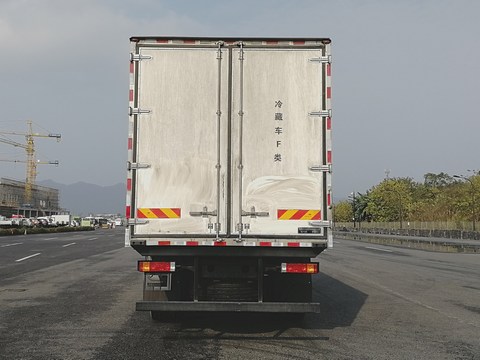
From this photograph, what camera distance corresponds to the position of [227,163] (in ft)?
20.5

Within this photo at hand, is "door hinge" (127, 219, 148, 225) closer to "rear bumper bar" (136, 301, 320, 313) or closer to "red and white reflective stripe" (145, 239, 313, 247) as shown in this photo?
"red and white reflective stripe" (145, 239, 313, 247)

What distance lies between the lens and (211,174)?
20.4 ft

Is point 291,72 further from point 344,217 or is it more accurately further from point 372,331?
point 344,217

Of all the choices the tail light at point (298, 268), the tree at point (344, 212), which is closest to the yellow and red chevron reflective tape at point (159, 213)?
the tail light at point (298, 268)

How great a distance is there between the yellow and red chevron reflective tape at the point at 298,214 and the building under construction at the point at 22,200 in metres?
139

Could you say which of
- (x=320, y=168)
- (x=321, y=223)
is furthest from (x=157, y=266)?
(x=320, y=168)

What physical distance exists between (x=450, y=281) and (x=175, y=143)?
10772mm

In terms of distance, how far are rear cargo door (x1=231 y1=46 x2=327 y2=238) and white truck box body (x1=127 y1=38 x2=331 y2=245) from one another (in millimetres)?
13

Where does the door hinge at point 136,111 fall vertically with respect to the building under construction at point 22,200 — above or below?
below

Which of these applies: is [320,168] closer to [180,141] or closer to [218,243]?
[218,243]

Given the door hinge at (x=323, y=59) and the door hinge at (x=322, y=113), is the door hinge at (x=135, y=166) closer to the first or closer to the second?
the door hinge at (x=322, y=113)

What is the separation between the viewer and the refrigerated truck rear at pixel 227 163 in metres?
6.17

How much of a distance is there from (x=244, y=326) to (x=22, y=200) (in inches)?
6591

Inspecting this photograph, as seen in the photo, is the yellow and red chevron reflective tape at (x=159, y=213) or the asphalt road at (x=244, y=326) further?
the yellow and red chevron reflective tape at (x=159, y=213)
